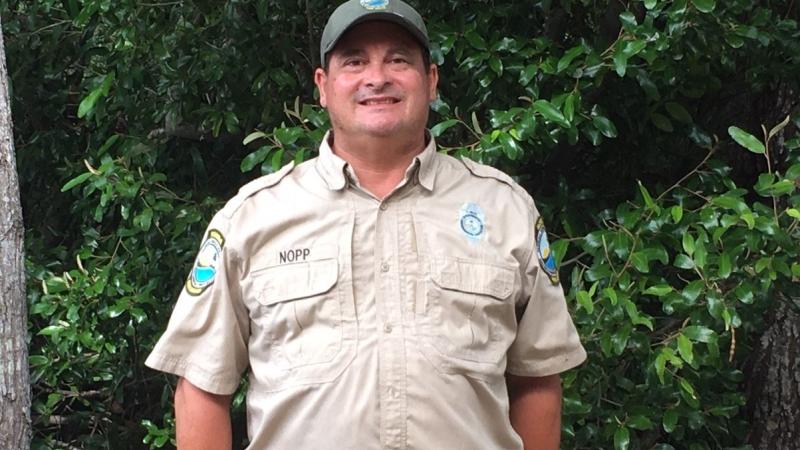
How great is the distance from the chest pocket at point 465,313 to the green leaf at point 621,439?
1.23 metres

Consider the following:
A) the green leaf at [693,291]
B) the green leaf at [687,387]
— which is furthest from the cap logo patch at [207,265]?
the green leaf at [687,387]

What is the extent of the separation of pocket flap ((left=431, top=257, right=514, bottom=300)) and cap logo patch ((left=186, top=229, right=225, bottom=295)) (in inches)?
16.9

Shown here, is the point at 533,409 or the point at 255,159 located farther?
the point at 255,159

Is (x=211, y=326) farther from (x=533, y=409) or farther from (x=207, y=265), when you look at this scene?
(x=533, y=409)

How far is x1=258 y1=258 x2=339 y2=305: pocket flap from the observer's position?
8.32 feet

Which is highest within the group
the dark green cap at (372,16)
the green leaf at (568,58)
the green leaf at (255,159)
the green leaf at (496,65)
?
the dark green cap at (372,16)

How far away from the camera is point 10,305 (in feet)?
13.0

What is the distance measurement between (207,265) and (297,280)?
200mm

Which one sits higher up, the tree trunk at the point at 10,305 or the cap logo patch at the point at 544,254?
the cap logo patch at the point at 544,254

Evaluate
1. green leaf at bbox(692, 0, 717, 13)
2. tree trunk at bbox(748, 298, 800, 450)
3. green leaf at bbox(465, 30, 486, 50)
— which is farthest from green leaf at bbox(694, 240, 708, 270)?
tree trunk at bbox(748, 298, 800, 450)

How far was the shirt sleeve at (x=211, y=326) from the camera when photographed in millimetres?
2609

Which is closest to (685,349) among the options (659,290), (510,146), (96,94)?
(659,290)

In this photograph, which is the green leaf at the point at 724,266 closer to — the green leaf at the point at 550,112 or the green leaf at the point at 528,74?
the green leaf at the point at 550,112

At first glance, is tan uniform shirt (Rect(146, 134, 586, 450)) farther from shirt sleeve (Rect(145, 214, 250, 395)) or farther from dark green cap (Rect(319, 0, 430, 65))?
dark green cap (Rect(319, 0, 430, 65))
